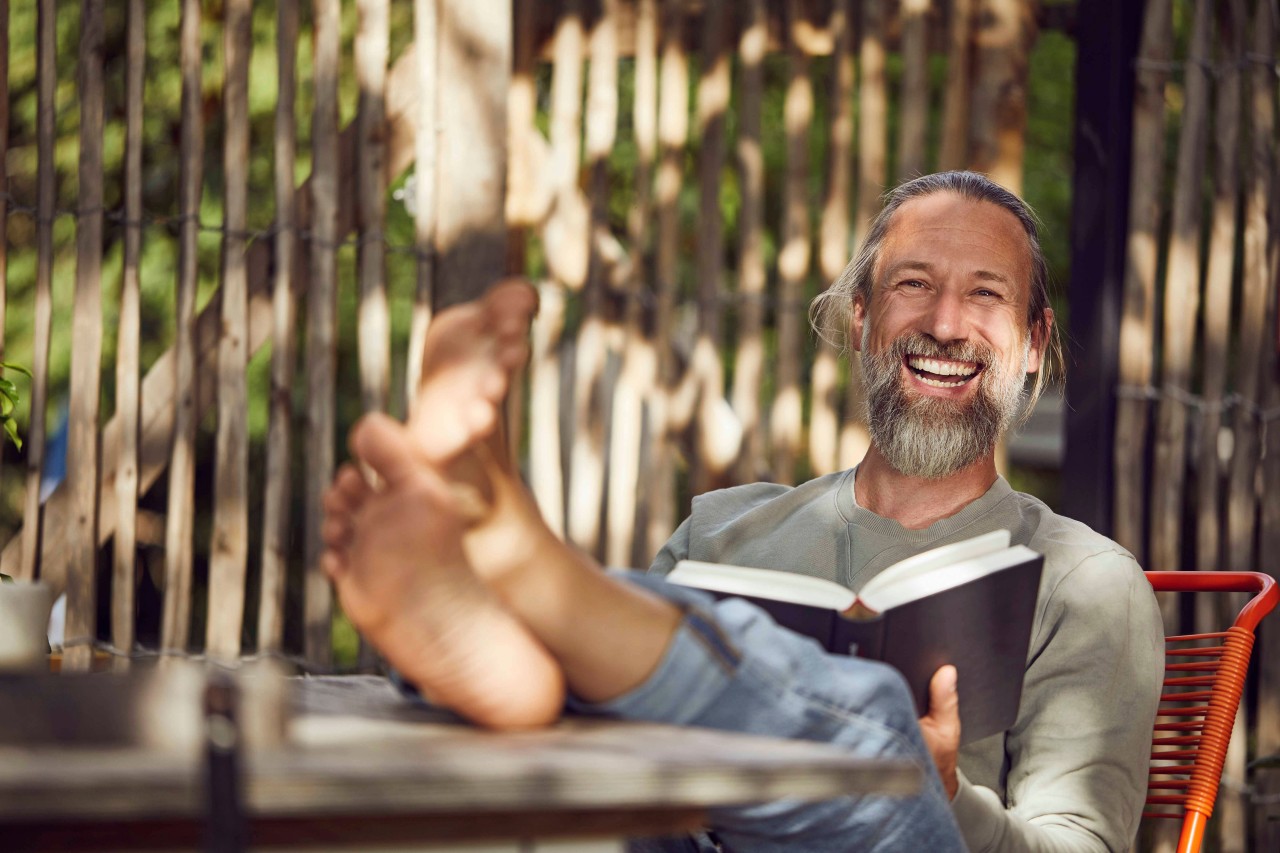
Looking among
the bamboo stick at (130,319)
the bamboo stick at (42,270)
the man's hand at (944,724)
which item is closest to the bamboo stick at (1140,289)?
the man's hand at (944,724)

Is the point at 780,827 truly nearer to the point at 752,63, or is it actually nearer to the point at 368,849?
the point at 368,849

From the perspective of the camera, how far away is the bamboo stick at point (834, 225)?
3.19 metres

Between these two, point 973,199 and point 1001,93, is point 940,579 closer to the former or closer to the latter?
point 973,199

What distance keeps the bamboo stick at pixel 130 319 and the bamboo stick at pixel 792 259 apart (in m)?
1.33

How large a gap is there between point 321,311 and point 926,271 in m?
1.40

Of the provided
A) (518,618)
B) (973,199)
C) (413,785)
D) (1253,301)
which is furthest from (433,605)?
(1253,301)

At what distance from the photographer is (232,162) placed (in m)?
3.08

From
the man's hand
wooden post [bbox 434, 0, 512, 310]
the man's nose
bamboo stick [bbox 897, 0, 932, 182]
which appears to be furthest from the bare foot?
bamboo stick [bbox 897, 0, 932, 182]

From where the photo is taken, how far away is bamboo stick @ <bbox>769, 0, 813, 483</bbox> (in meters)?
3.23

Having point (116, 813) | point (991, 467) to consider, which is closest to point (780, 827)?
point (116, 813)

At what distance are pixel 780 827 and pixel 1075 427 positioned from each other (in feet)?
7.11

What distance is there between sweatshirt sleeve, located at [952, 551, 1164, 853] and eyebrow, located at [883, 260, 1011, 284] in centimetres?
49

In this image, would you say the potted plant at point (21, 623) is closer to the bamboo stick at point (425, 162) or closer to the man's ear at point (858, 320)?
the man's ear at point (858, 320)

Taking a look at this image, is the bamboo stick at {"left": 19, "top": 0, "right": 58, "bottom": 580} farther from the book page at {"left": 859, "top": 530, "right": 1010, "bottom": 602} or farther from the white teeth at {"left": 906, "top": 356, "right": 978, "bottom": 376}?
the book page at {"left": 859, "top": 530, "right": 1010, "bottom": 602}
